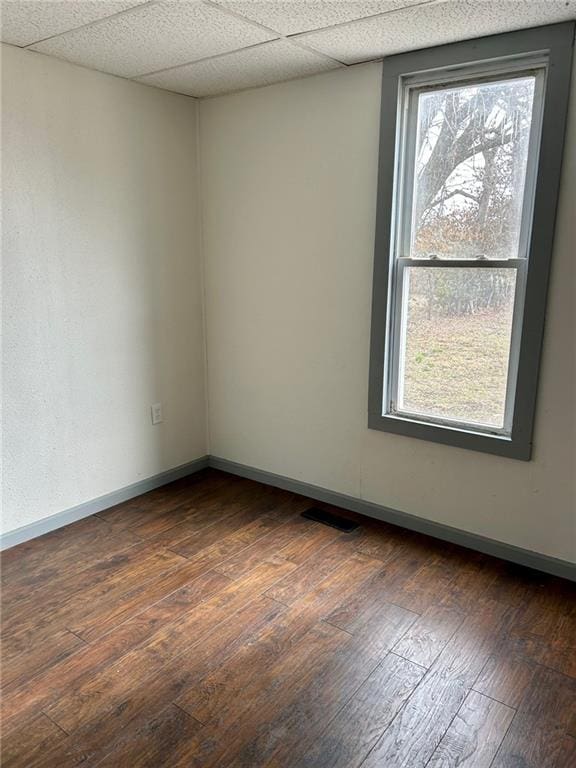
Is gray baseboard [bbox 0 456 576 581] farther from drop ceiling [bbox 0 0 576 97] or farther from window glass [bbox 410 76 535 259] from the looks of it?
drop ceiling [bbox 0 0 576 97]

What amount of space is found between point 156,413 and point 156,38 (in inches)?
76.5

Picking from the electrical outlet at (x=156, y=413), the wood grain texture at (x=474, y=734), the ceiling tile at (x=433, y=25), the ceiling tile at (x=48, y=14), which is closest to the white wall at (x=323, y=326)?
the ceiling tile at (x=433, y=25)

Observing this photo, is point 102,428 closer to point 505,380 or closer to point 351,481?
point 351,481

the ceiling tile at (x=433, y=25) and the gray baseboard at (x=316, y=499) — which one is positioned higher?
the ceiling tile at (x=433, y=25)

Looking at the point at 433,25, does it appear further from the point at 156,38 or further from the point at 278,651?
the point at 278,651

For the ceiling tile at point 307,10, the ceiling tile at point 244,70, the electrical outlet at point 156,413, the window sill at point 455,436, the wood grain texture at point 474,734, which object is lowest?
the wood grain texture at point 474,734

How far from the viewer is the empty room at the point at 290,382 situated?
1852 millimetres

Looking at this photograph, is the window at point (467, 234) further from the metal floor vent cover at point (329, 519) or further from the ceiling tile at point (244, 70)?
the metal floor vent cover at point (329, 519)

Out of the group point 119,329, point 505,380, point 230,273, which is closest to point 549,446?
point 505,380

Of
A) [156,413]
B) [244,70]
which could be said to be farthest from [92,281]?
[244,70]

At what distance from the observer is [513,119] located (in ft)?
7.73

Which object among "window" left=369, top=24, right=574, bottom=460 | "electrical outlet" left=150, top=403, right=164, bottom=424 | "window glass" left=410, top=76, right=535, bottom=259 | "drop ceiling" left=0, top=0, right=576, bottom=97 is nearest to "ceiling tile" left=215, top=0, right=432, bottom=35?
"drop ceiling" left=0, top=0, right=576, bottom=97

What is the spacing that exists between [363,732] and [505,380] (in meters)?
1.57

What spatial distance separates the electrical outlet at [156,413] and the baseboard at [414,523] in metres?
0.55
